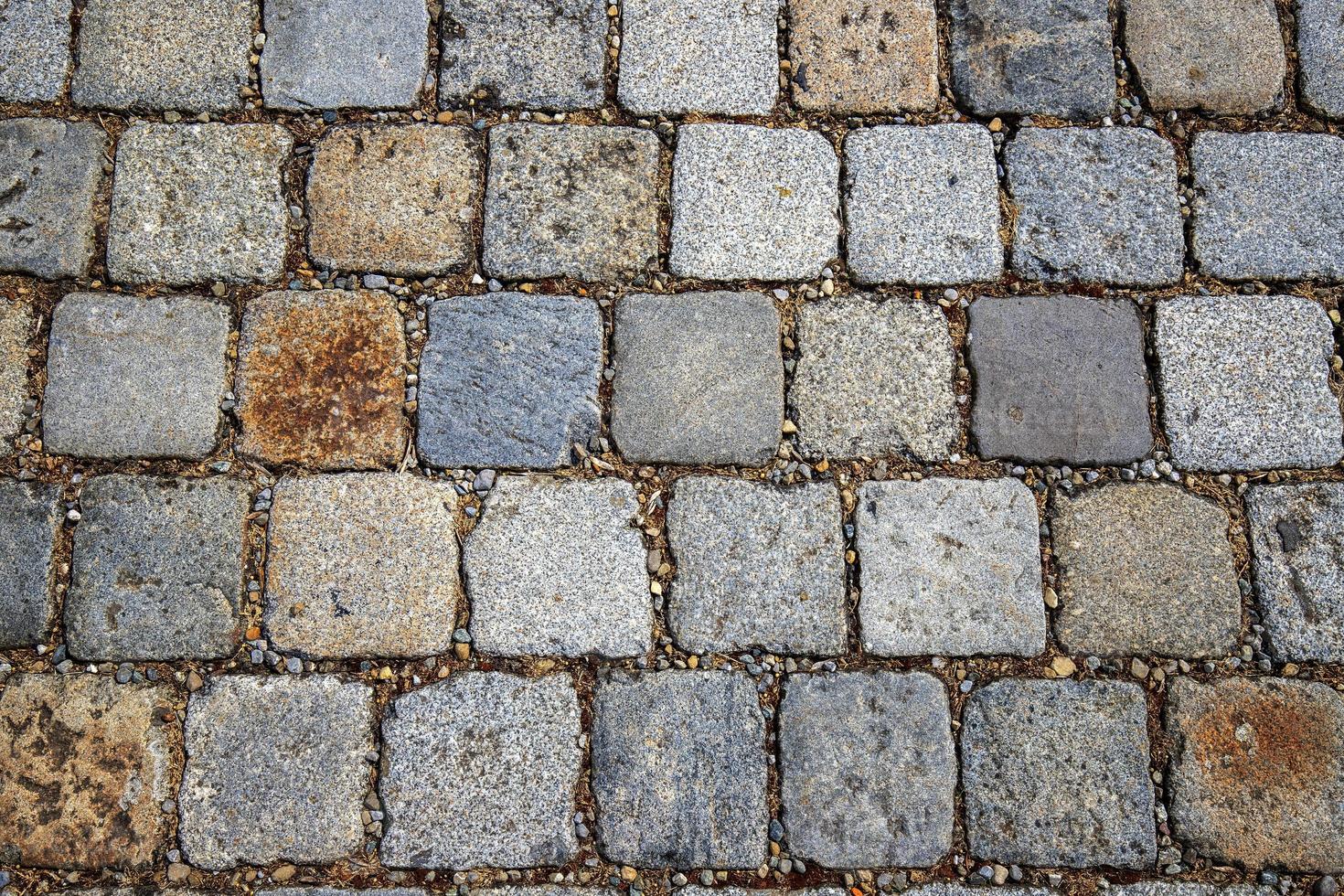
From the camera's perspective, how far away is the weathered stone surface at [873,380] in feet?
7.64

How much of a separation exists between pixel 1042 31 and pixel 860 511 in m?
1.50

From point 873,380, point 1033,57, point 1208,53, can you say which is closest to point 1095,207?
point 1033,57

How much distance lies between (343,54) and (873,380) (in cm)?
174

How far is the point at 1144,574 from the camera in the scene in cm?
229

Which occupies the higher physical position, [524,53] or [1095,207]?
[524,53]

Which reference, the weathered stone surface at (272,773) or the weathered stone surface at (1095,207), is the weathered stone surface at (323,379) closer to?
the weathered stone surface at (272,773)

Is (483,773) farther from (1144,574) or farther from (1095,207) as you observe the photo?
(1095,207)

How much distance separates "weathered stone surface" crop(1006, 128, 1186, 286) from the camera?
2.43 meters

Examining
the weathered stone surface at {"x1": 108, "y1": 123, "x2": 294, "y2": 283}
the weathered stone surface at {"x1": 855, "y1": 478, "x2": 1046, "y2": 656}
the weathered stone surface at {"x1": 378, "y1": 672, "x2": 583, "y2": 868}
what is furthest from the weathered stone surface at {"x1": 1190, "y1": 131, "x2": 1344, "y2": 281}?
the weathered stone surface at {"x1": 108, "y1": 123, "x2": 294, "y2": 283}

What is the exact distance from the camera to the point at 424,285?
7.88 ft

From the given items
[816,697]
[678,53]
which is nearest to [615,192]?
[678,53]

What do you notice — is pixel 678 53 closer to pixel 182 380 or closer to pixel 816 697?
pixel 182 380

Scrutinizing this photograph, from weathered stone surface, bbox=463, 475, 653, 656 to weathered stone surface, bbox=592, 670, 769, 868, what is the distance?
0.15m

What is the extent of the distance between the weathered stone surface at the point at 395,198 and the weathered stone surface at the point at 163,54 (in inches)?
→ 14.8
